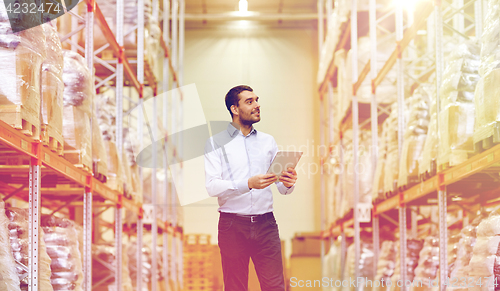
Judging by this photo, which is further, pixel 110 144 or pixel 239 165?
pixel 110 144

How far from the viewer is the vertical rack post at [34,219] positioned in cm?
420

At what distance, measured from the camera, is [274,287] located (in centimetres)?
374

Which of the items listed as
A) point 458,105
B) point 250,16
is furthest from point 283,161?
point 250,16

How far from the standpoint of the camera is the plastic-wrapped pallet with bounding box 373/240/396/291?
8242 millimetres

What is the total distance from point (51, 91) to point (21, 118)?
766mm

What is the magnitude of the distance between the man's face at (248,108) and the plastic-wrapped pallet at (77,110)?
2.23m

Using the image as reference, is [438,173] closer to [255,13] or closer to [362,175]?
[362,175]

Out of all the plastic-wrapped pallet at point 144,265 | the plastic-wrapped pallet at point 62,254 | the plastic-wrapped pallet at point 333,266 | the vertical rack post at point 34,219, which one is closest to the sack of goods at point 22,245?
the vertical rack post at point 34,219

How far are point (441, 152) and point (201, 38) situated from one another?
13465 millimetres

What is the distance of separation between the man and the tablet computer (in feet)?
0.18

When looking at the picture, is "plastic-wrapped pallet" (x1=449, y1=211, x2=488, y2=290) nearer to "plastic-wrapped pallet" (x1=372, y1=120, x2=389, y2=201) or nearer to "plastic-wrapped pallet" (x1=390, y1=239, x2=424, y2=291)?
"plastic-wrapped pallet" (x1=390, y1=239, x2=424, y2=291)

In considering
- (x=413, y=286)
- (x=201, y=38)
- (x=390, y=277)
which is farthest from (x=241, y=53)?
(x=413, y=286)

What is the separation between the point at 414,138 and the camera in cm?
699

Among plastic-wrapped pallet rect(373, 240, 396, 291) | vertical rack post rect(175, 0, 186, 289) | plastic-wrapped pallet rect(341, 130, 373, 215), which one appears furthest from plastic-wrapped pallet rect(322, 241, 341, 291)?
vertical rack post rect(175, 0, 186, 289)
